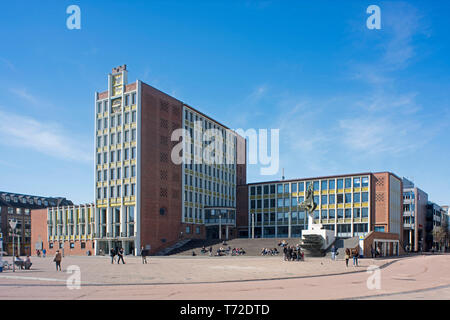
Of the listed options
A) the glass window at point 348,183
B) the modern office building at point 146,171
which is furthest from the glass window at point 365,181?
the modern office building at point 146,171

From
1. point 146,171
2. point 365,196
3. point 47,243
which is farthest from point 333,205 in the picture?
point 47,243

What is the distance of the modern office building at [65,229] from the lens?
75938mm

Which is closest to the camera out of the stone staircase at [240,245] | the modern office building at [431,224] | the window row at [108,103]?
the stone staircase at [240,245]

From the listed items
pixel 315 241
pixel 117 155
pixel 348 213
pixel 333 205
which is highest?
pixel 117 155

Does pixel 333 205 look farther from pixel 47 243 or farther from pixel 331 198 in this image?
pixel 47 243

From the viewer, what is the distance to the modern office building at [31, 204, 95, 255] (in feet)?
249

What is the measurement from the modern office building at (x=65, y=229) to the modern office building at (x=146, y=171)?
18.0ft

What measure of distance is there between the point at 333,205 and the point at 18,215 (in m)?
85.5

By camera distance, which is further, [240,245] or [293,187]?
[293,187]

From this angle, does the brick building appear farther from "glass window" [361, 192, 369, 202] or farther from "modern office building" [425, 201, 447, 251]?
"modern office building" [425, 201, 447, 251]

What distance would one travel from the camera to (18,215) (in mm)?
113000

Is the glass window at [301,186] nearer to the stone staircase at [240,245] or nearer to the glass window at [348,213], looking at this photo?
the glass window at [348,213]

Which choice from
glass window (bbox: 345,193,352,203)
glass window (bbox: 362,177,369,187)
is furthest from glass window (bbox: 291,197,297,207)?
glass window (bbox: 362,177,369,187)

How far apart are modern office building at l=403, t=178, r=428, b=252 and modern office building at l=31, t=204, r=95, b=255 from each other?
78647mm
